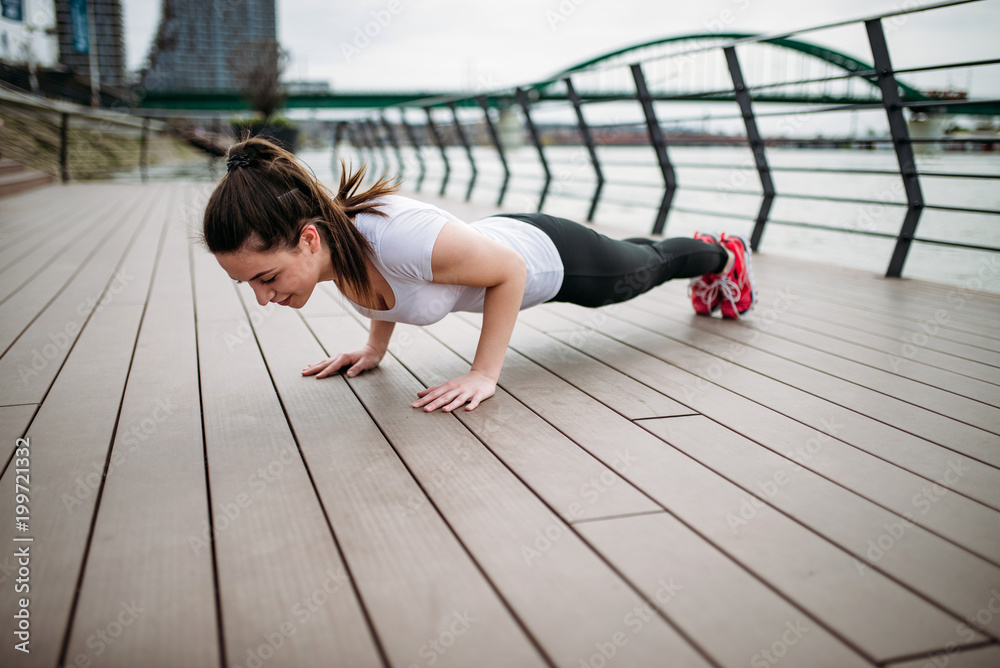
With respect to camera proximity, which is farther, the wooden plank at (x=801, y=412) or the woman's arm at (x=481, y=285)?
the woman's arm at (x=481, y=285)

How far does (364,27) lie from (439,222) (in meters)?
3.32

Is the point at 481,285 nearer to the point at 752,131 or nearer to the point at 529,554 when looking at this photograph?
the point at 529,554

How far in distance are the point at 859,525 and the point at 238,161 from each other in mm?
1212

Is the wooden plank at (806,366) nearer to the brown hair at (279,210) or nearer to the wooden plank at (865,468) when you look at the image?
the wooden plank at (865,468)

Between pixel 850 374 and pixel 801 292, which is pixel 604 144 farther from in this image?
pixel 850 374

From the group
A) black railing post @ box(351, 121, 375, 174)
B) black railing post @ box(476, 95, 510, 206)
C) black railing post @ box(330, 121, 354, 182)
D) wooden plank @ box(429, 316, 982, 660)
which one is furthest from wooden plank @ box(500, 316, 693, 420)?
black railing post @ box(330, 121, 354, 182)

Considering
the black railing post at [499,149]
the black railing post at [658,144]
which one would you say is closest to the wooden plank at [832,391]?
the black railing post at [658,144]

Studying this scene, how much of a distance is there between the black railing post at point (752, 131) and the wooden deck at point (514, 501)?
5.46 ft

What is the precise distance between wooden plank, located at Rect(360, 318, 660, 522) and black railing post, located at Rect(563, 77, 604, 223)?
135 inches

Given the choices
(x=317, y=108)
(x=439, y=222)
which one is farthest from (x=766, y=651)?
(x=317, y=108)

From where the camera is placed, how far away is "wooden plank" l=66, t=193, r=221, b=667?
→ 73 centimetres

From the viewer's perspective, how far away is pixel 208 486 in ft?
3.59

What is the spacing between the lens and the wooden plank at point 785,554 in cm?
75
